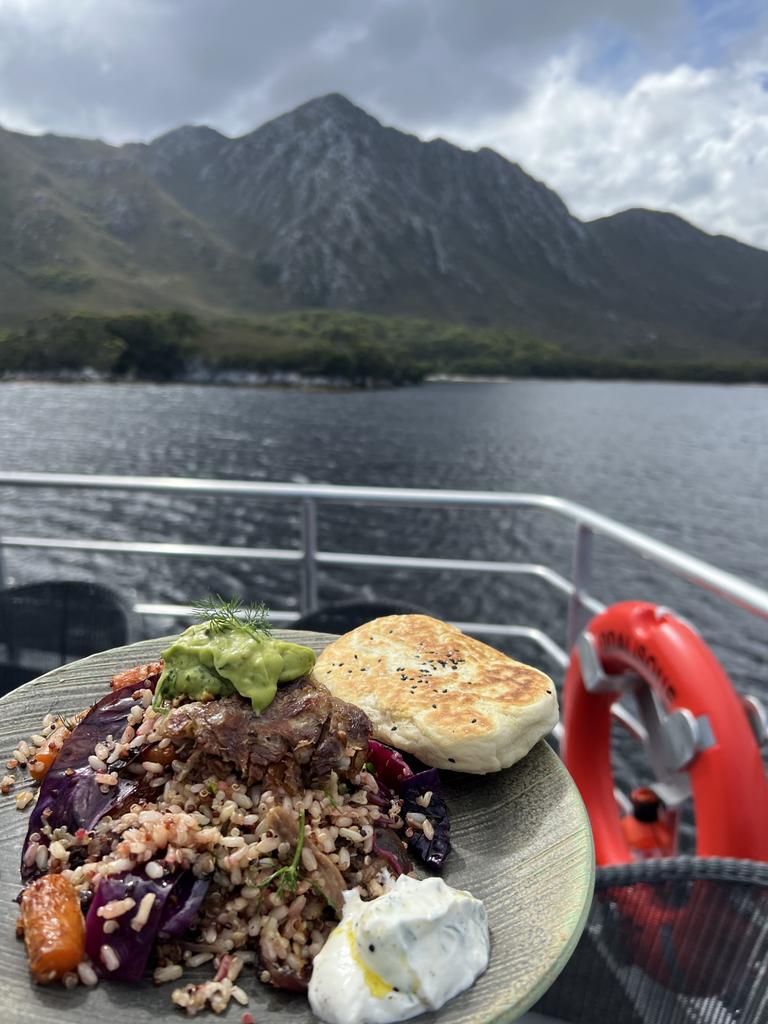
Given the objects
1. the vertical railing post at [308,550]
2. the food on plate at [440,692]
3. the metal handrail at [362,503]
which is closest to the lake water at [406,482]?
the metal handrail at [362,503]

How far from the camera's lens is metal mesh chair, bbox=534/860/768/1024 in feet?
5.25

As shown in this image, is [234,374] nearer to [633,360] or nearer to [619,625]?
[633,360]

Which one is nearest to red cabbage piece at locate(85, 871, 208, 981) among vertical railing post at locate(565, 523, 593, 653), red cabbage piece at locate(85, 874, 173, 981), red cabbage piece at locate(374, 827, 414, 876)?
red cabbage piece at locate(85, 874, 173, 981)

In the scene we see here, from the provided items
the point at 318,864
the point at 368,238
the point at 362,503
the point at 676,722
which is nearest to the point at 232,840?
the point at 318,864

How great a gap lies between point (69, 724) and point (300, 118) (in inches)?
8121

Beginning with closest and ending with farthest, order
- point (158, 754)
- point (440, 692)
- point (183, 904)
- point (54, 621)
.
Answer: point (183, 904), point (158, 754), point (440, 692), point (54, 621)

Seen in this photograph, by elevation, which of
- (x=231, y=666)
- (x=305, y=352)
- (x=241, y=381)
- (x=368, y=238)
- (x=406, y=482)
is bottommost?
(x=406, y=482)

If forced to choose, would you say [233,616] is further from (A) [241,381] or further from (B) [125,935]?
(A) [241,381]

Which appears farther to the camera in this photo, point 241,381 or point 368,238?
point 368,238

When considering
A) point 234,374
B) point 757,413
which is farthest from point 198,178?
point 757,413

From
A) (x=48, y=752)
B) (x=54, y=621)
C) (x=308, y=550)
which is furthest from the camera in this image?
(x=308, y=550)

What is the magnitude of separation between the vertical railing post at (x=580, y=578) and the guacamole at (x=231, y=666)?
8.68 feet

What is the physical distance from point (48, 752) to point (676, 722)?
7.76 feet

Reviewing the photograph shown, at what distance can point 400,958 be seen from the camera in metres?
0.99
